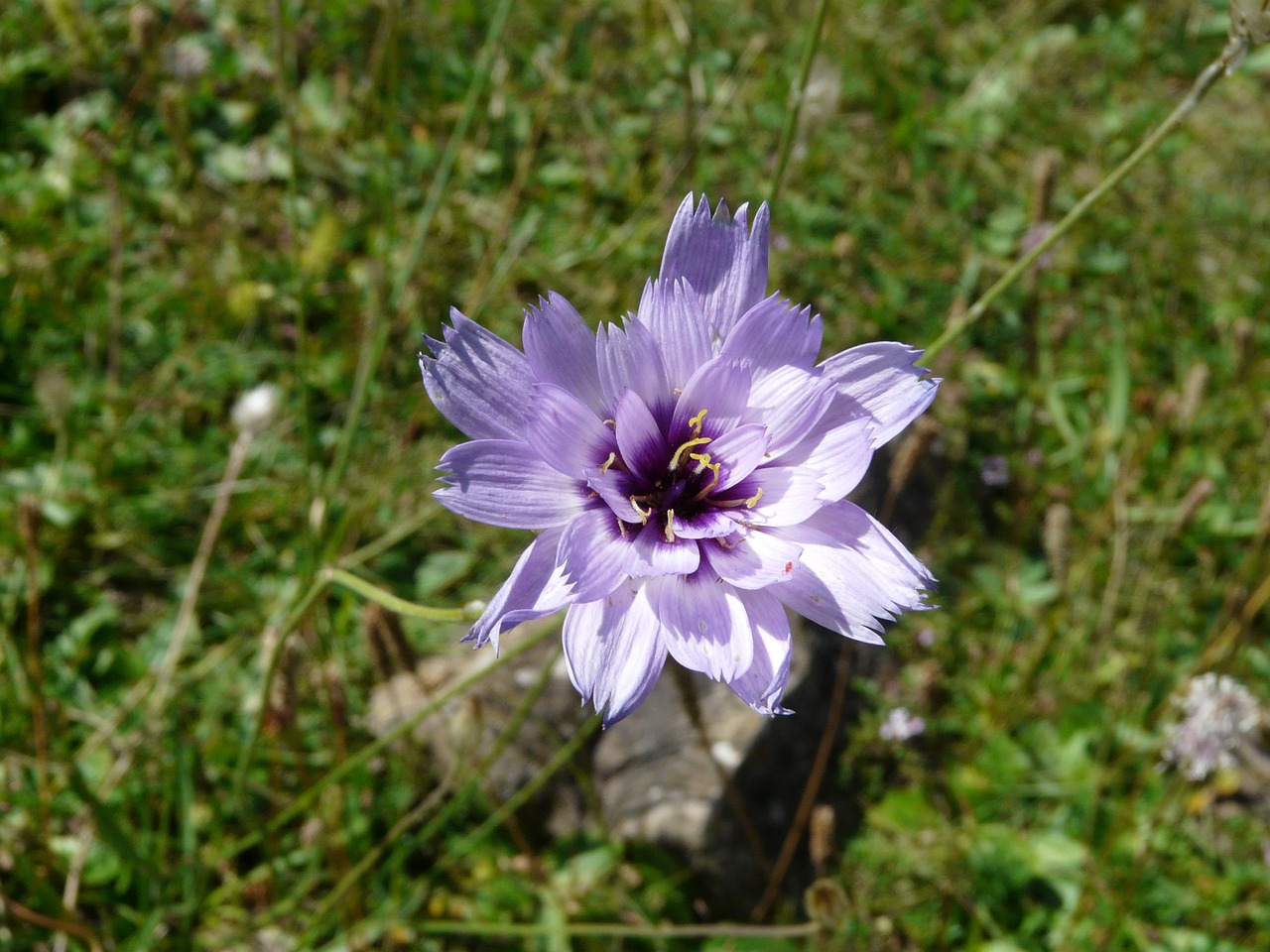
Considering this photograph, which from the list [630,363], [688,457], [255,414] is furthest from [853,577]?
[255,414]

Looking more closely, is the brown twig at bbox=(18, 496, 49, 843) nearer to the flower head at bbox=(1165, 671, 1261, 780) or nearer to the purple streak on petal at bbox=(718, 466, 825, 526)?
the purple streak on petal at bbox=(718, 466, 825, 526)

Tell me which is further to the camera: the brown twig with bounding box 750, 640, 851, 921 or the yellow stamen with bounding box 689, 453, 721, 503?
the brown twig with bounding box 750, 640, 851, 921

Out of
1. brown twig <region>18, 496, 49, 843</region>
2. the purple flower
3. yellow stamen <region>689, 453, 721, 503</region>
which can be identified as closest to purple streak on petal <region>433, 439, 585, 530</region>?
the purple flower

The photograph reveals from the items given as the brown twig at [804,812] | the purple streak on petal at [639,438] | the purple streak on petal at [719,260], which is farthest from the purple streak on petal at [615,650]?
the brown twig at [804,812]

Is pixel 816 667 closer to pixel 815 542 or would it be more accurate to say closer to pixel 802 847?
pixel 802 847

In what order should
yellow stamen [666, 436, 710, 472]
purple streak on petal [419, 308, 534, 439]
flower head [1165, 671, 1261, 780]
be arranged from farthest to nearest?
flower head [1165, 671, 1261, 780], yellow stamen [666, 436, 710, 472], purple streak on petal [419, 308, 534, 439]

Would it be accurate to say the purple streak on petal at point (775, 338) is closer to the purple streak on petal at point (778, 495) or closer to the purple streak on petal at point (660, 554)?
the purple streak on petal at point (778, 495)
